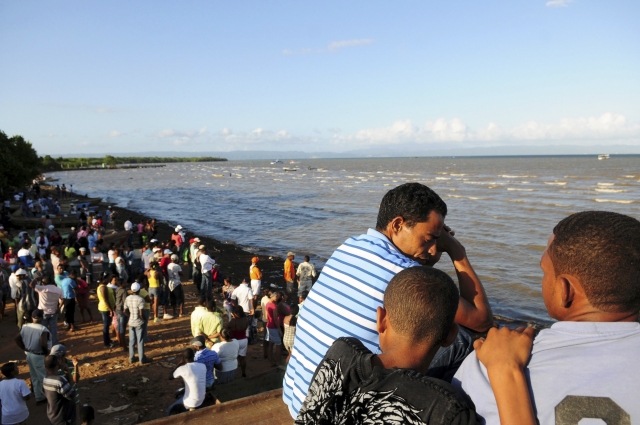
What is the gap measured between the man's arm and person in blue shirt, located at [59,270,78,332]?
11133mm

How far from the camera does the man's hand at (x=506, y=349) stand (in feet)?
5.04

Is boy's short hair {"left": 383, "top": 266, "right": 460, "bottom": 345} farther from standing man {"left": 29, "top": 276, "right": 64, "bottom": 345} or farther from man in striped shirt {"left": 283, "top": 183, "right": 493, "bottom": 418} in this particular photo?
standing man {"left": 29, "top": 276, "right": 64, "bottom": 345}

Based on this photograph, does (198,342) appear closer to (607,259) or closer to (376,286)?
(376,286)

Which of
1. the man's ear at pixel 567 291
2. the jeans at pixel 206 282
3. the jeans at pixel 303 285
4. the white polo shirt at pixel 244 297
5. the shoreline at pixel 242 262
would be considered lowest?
the shoreline at pixel 242 262

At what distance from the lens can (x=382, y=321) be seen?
1.94 meters

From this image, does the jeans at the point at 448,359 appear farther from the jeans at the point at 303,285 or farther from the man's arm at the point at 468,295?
the jeans at the point at 303,285

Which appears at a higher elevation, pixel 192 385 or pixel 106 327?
pixel 192 385

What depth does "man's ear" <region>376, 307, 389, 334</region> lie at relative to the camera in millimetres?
1923

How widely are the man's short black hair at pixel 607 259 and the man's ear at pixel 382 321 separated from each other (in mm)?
707

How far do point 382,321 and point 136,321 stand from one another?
881cm

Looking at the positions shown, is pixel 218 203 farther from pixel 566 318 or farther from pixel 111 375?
pixel 566 318

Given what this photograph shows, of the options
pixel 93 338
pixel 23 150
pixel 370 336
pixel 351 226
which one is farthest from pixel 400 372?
pixel 23 150

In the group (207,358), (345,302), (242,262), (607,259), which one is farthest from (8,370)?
(242,262)

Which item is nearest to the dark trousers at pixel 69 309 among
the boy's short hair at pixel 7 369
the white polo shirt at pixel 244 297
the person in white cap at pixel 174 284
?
the person in white cap at pixel 174 284
